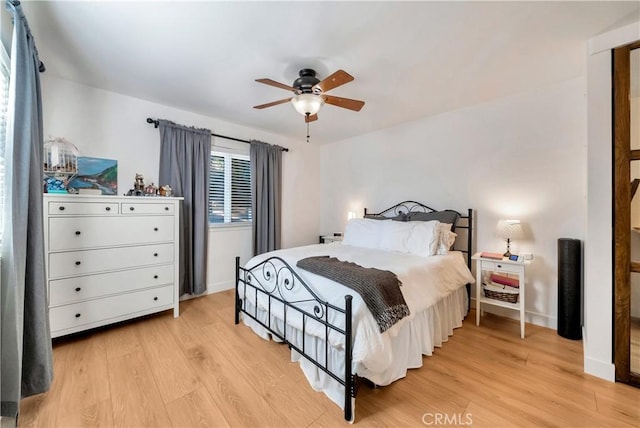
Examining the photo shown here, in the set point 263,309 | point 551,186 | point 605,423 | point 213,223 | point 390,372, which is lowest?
point 605,423

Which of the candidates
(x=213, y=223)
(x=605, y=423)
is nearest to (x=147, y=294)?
(x=213, y=223)

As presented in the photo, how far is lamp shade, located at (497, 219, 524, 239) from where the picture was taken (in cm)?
258

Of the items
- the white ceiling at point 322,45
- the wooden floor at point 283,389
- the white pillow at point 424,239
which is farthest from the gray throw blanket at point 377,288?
the white ceiling at point 322,45

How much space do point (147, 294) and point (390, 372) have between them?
2506mm

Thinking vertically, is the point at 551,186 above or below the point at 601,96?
below

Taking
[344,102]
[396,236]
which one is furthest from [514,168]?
[344,102]

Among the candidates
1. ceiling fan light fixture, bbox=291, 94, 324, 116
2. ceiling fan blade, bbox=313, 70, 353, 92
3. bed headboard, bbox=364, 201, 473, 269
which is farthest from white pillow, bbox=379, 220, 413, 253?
ceiling fan blade, bbox=313, 70, 353, 92

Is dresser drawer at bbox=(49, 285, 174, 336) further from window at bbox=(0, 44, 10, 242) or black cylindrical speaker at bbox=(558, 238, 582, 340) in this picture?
black cylindrical speaker at bbox=(558, 238, 582, 340)

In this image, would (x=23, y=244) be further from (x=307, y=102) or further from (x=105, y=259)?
(x=307, y=102)

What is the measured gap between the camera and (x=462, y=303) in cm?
285

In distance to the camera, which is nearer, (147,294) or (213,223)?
(147,294)

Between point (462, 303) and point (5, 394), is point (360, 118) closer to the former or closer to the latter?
point (462, 303)

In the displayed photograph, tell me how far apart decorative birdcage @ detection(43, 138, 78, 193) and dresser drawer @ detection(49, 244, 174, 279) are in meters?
0.62

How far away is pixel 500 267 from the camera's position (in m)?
2.54
